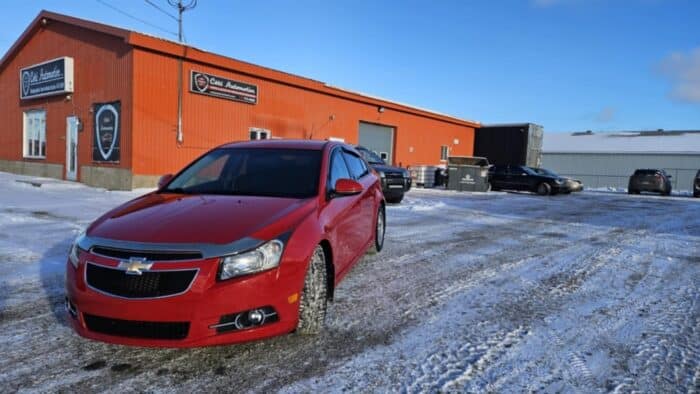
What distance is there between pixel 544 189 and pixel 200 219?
20175 mm

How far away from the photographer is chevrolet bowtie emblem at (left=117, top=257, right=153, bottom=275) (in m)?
2.62

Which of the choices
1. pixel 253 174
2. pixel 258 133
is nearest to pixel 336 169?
pixel 253 174

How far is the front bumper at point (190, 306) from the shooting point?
2582 mm

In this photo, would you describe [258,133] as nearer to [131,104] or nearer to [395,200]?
[131,104]

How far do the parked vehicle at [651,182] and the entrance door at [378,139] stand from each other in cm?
1389

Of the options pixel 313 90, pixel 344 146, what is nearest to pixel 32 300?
pixel 344 146

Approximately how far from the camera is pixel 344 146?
5.31 meters

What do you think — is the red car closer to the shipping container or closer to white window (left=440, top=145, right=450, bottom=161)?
white window (left=440, top=145, right=450, bottom=161)

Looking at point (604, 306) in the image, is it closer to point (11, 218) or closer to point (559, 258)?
point (559, 258)

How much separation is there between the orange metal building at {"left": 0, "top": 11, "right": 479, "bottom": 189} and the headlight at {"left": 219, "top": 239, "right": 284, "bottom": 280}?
44.3 ft

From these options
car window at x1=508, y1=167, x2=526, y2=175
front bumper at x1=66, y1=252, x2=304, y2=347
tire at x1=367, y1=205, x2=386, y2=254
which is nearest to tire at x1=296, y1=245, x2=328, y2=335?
front bumper at x1=66, y1=252, x2=304, y2=347

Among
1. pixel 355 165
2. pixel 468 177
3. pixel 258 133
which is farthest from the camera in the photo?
pixel 468 177

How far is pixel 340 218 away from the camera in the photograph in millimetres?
3996

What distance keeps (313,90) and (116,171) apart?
9.17 meters
